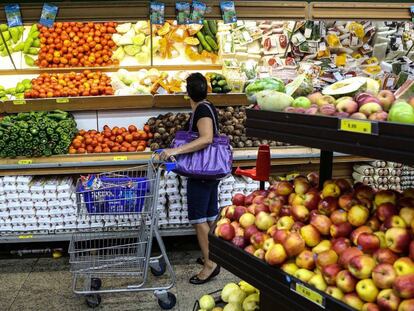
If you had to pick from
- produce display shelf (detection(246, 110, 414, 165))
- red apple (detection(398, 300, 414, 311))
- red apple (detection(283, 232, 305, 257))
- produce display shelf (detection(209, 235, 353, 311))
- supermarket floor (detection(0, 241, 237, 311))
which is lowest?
supermarket floor (detection(0, 241, 237, 311))

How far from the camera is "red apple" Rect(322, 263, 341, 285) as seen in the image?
1.66 metres

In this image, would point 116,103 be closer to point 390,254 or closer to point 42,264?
point 42,264

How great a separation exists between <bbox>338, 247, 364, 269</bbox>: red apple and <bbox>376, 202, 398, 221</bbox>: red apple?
0.17 m

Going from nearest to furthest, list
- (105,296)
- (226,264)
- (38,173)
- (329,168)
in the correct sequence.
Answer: (226,264)
(329,168)
(105,296)
(38,173)

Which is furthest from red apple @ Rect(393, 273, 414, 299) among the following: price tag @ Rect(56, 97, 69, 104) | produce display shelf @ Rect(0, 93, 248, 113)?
price tag @ Rect(56, 97, 69, 104)

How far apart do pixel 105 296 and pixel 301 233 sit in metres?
2.61

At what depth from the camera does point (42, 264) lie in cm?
468

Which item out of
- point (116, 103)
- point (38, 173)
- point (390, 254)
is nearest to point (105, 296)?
point (38, 173)

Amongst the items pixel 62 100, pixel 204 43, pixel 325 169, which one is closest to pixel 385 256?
pixel 325 169

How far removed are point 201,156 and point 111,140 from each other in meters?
1.30

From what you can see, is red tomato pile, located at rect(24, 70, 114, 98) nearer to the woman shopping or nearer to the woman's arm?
the woman shopping

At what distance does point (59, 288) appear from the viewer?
13.6ft

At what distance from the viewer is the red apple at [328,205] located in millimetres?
1924

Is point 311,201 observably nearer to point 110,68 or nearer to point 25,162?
point 25,162
